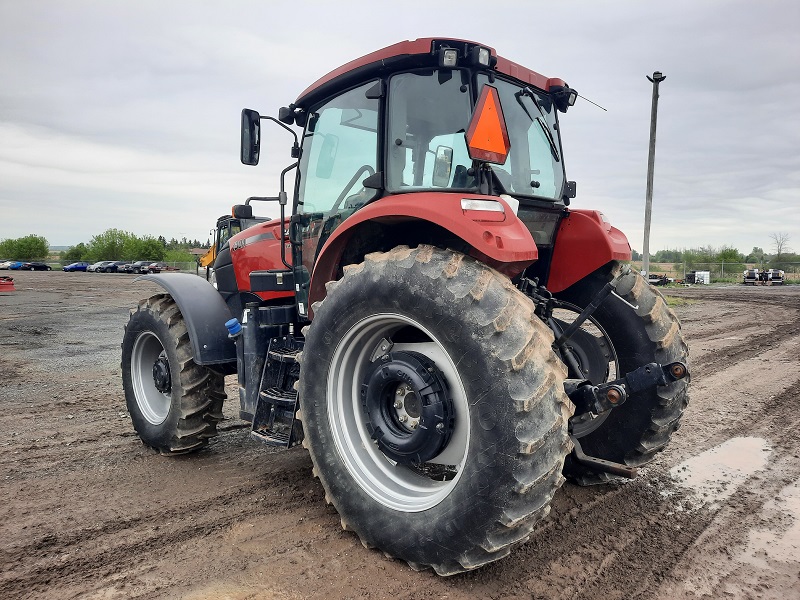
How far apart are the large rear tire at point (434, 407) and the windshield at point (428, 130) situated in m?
0.58

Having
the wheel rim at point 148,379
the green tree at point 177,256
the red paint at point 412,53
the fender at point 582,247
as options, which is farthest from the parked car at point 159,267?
the fender at point 582,247

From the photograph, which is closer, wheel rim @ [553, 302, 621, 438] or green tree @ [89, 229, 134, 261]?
wheel rim @ [553, 302, 621, 438]

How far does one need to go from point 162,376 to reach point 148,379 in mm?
528

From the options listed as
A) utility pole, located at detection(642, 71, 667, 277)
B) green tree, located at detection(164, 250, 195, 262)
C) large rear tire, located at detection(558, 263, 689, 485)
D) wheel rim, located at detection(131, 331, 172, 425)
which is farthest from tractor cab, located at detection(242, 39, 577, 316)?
green tree, located at detection(164, 250, 195, 262)

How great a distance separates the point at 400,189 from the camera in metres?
3.18

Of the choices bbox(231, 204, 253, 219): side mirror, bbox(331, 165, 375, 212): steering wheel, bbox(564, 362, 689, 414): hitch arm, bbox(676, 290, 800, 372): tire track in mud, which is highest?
bbox(331, 165, 375, 212): steering wheel

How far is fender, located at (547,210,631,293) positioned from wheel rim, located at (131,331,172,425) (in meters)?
3.19

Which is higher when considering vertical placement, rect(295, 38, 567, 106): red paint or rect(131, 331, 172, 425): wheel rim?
rect(295, 38, 567, 106): red paint

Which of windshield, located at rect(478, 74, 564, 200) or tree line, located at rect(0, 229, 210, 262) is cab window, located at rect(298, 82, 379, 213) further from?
tree line, located at rect(0, 229, 210, 262)

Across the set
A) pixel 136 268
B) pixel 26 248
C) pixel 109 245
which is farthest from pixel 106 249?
pixel 136 268

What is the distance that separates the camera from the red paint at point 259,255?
4.36m

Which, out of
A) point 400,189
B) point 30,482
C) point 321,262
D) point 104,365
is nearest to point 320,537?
point 321,262

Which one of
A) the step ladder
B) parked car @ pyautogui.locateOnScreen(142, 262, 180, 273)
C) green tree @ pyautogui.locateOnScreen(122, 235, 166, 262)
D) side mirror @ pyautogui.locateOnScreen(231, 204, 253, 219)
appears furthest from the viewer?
green tree @ pyautogui.locateOnScreen(122, 235, 166, 262)

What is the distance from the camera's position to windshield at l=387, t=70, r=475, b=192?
10.1 feet
